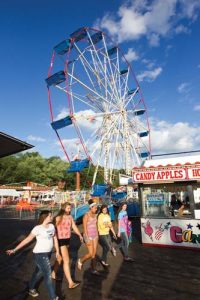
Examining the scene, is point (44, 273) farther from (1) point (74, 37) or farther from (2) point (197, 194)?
(1) point (74, 37)

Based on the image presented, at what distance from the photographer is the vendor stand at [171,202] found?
8.54 m

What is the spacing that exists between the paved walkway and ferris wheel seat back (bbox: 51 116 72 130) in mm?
15528

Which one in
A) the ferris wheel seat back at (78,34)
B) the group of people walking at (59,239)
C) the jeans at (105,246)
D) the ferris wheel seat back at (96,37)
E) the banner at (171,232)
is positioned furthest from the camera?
the ferris wheel seat back at (96,37)

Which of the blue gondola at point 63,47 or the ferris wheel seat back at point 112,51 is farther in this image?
the ferris wheel seat back at point 112,51

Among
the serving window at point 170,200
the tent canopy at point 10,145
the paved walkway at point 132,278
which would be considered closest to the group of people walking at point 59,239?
the paved walkway at point 132,278

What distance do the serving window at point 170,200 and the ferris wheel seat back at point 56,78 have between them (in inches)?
642

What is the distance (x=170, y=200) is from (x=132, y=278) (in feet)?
11.8

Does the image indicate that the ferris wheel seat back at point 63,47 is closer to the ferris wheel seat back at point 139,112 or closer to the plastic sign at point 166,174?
the ferris wheel seat back at point 139,112

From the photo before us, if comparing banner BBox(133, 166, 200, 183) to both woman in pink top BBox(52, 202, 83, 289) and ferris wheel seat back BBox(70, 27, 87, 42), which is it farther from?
ferris wheel seat back BBox(70, 27, 87, 42)

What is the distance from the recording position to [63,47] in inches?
961

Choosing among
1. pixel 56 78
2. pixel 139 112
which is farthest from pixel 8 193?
pixel 139 112

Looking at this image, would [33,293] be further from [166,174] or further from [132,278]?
[166,174]

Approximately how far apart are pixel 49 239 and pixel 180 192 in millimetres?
5409

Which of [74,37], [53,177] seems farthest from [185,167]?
[53,177]
